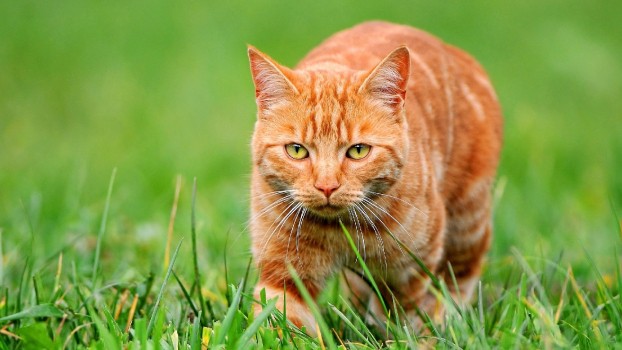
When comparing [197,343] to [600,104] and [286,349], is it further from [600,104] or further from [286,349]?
[600,104]

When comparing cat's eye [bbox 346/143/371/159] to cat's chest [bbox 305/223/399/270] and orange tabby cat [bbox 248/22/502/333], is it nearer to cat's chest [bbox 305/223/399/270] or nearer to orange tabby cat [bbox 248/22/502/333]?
orange tabby cat [bbox 248/22/502/333]

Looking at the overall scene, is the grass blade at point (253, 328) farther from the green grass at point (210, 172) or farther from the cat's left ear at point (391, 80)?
the cat's left ear at point (391, 80)

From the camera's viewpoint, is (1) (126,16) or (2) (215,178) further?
(1) (126,16)

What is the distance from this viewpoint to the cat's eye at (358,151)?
339cm

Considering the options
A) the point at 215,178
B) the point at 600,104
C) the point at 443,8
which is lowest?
the point at 215,178

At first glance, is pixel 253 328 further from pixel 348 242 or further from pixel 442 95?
pixel 442 95

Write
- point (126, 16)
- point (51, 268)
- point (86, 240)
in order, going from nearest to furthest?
1. point (51, 268)
2. point (86, 240)
3. point (126, 16)

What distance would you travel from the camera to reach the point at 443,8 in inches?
394

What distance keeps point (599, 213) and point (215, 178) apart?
2.52 meters

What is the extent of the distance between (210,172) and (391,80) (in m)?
3.31

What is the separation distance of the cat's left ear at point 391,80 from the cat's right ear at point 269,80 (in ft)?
0.90

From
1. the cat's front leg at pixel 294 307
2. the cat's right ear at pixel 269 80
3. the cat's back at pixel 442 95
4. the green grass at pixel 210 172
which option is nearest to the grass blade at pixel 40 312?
the green grass at pixel 210 172

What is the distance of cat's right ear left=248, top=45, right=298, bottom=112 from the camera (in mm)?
3393

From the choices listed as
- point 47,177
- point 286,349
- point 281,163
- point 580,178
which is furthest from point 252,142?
point 580,178
